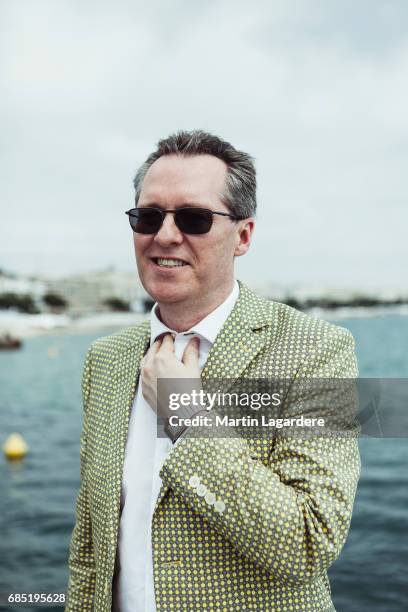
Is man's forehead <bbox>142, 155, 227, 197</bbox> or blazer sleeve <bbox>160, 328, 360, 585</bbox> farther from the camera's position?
man's forehead <bbox>142, 155, 227, 197</bbox>

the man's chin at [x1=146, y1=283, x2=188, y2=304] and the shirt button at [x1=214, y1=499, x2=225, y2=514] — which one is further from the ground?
the man's chin at [x1=146, y1=283, x2=188, y2=304]

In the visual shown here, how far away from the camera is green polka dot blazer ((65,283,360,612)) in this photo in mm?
1766

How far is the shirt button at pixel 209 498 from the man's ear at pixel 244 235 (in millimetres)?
886

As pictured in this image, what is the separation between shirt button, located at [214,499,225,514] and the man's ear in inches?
35.7

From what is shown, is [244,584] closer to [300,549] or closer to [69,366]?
[300,549]

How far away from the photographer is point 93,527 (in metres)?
2.35

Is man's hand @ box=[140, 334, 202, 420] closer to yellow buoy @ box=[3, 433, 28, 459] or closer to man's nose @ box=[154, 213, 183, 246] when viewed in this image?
man's nose @ box=[154, 213, 183, 246]

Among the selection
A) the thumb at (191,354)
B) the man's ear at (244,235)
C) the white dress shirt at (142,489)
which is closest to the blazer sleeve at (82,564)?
the white dress shirt at (142,489)

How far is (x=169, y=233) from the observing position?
2.10 m

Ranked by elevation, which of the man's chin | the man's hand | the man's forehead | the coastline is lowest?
the coastline

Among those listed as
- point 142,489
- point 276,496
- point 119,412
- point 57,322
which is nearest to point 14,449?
point 119,412

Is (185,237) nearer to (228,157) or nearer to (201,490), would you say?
(228,157)

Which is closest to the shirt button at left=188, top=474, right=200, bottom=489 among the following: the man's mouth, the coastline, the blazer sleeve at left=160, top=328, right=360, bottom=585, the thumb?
the blazer sleeve at left=160, top=328, right=360, bottom=585

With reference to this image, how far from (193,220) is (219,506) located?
90 centimetres
